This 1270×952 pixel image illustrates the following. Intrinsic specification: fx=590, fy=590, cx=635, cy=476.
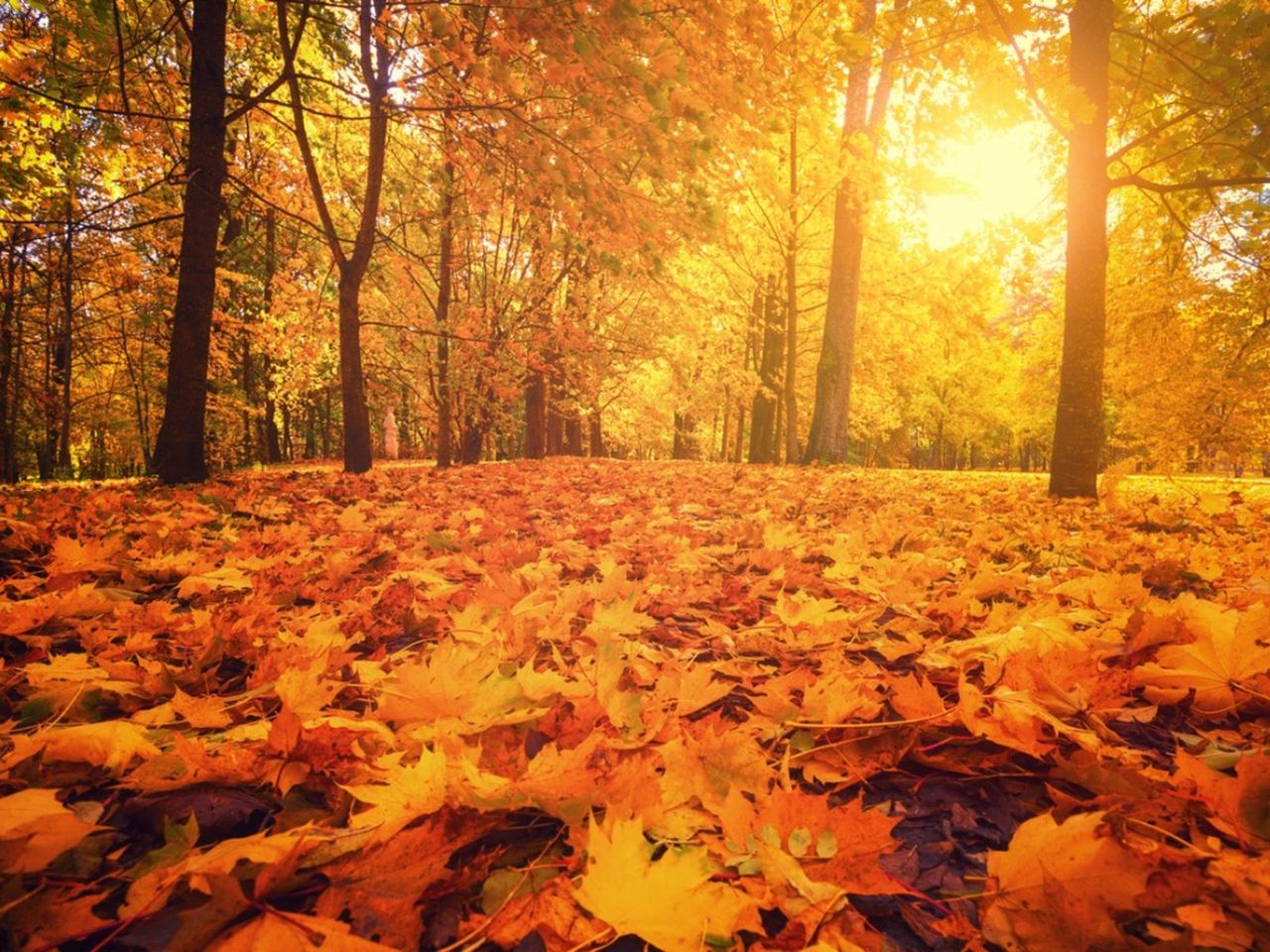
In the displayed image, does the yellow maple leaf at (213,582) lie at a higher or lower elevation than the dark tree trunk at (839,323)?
lower

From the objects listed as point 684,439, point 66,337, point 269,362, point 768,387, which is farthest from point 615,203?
point 684,439

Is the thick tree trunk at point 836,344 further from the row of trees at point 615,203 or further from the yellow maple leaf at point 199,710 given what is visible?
the yellow maple leaf at point 199,710

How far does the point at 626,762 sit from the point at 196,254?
6347 millimetres

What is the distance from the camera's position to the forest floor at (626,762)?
722 millimetres

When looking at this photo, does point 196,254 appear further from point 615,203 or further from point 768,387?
point 768,387

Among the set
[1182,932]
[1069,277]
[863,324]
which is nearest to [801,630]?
[1182,932]

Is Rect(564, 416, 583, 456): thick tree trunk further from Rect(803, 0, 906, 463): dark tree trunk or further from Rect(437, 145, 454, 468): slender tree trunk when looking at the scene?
Rect(803, 0, 906, 463): dark tree trunk

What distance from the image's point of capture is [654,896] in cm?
72

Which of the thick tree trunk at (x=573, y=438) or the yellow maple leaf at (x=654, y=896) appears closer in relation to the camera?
the yellow maple leaf at (x=654, y=896)

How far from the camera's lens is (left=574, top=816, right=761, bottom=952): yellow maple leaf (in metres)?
0.69

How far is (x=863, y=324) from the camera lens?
583 inches

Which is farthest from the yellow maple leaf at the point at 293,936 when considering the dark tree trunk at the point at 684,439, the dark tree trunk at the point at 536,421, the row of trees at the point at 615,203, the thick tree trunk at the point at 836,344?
the dark tree trunk at the point at 684,439

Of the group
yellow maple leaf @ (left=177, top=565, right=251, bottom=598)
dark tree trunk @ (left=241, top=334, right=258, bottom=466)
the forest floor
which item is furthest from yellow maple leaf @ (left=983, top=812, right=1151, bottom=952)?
dark tree trunk @ (left=241, top=334, right=258, bottom=466)

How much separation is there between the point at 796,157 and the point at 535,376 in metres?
7.21
